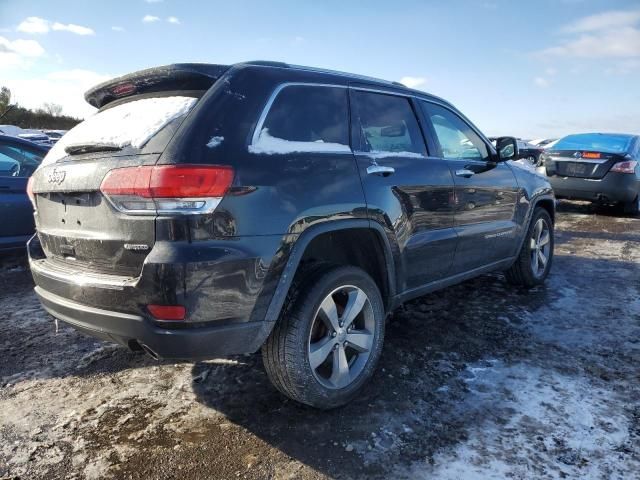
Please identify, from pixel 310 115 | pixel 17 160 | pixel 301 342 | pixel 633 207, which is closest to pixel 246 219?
pixel 301 342

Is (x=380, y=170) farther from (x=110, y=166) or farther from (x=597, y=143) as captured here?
(x=597, y=143)

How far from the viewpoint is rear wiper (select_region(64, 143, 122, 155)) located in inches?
95.4

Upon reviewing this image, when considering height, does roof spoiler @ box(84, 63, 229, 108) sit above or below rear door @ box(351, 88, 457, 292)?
above

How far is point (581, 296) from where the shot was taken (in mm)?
4688

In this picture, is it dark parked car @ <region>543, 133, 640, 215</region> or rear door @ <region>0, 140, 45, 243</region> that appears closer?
rear door @ <region>0, 140, 45, 243</region>

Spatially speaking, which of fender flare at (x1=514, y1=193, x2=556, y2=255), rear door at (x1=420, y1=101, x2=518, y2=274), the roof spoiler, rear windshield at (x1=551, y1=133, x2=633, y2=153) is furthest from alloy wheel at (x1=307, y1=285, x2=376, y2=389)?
rear windshield at (x1=551, y1=133, x2=633, y2=153)

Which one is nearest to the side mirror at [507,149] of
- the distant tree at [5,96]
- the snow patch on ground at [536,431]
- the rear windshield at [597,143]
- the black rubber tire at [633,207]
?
the snow patch on ground at [536,431]

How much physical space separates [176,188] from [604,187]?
8900 mm

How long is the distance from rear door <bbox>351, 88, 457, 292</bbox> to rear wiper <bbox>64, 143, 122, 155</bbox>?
50.5 inches

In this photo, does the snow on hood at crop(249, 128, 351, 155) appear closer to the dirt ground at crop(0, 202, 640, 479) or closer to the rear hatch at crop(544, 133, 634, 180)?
the dirt ground at crop(0, 202, 640, 479)

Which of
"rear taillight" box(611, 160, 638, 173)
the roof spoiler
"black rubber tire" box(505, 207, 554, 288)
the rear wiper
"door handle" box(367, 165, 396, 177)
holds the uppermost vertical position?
the roof spoiler

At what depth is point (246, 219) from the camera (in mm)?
2213

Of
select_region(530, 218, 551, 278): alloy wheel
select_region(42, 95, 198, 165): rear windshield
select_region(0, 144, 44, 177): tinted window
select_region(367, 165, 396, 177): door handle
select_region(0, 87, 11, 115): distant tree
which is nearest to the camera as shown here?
select_region(42, 95, 198, 165): rear windshield

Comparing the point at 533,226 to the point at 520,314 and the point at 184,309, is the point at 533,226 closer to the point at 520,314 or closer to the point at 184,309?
the point at 520,314
